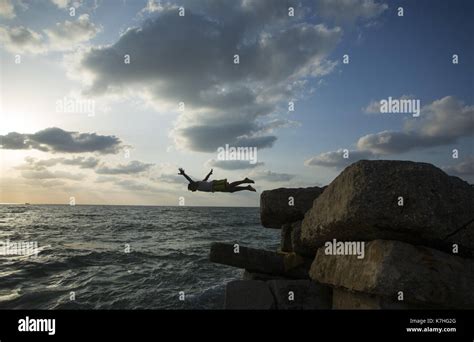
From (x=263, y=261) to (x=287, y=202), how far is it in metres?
1.63

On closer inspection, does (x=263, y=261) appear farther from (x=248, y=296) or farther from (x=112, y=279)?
(x=112, y=279)

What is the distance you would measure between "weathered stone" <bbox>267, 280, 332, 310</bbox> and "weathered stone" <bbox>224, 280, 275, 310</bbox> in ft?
0.71

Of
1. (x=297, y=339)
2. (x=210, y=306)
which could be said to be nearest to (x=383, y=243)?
(x=297, y=339)

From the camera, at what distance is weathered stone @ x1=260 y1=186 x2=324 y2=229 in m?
8.68

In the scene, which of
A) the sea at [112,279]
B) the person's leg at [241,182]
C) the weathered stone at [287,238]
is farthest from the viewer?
the sea at [112,279]

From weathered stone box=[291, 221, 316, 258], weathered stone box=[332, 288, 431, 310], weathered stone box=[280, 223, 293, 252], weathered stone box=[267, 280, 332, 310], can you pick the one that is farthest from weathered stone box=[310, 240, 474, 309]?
weathered stone box=[280, 223, 293, 252]

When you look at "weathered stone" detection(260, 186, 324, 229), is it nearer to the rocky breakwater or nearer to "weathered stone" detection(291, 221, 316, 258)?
"weathered stone" detection(291, 221, 316, 258)

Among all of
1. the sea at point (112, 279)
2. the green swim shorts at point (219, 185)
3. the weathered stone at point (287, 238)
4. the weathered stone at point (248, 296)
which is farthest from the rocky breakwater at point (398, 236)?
the sea at point (112, 279)

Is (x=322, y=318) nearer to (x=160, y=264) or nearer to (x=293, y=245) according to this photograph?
(x=293, y=245)

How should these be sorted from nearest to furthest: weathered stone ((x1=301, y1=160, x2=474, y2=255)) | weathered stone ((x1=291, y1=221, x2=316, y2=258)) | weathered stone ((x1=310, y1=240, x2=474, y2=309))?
weathered stone ((x1=310, y1=240, x2=474, y2=309)) → weathered stone ((x1=301, y1=160, x2=474, y2=255)) → weathered stone ((x1=291, y1=221, x2=316, y2=258))

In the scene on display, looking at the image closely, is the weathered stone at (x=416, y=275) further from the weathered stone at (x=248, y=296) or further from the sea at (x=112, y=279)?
the sea at (x=112, y=279)

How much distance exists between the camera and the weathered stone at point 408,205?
5473mm

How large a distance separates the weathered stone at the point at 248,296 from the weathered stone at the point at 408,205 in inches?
102

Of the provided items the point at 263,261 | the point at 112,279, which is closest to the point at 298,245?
the point at 263,261
